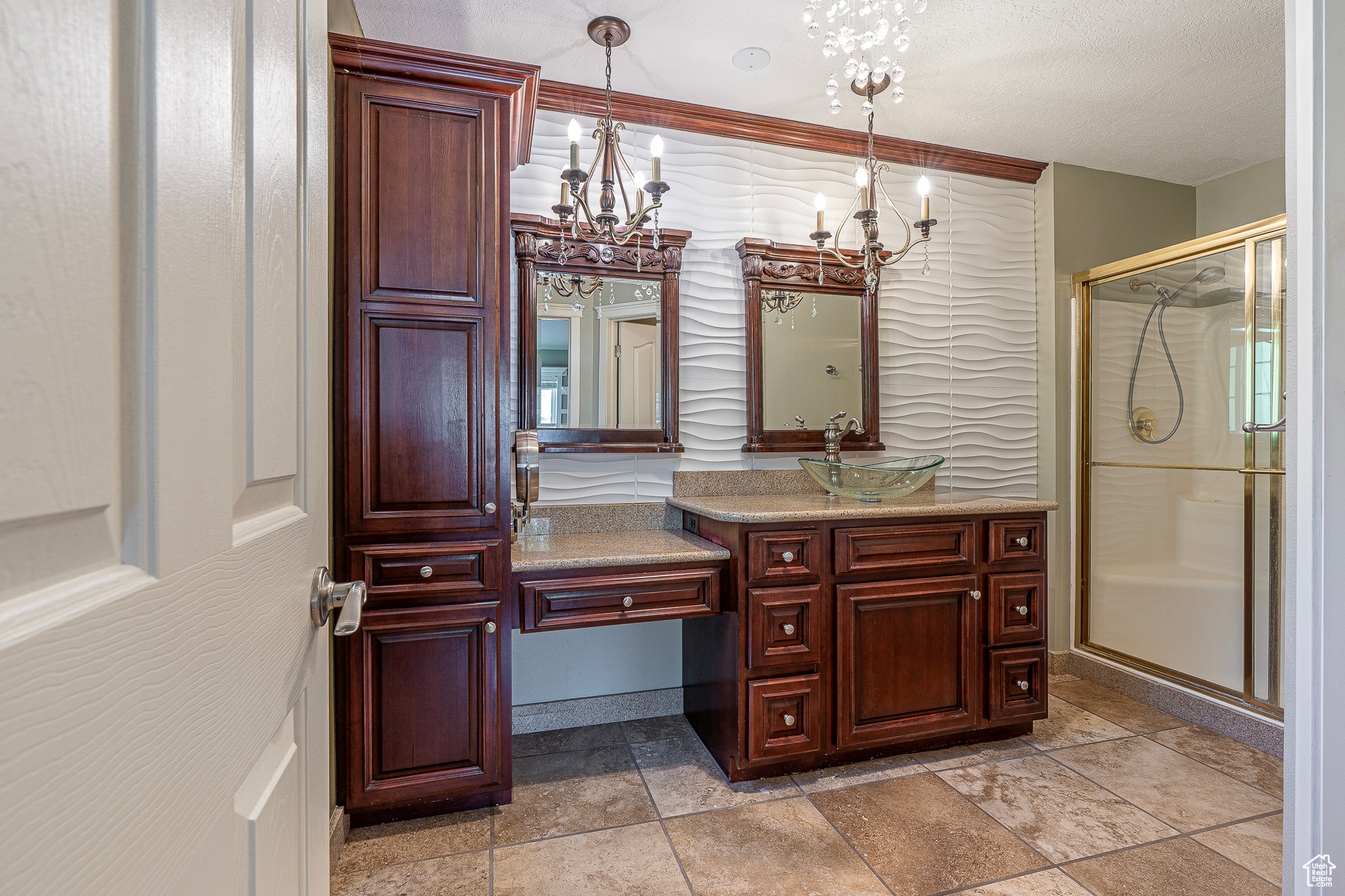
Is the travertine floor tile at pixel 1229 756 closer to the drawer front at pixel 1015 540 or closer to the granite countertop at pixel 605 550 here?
the drawer front at pixel 1015 540

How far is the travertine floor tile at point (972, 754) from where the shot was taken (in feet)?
7.25

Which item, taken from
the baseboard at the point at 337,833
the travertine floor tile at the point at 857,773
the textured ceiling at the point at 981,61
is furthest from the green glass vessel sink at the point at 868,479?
the baseboard at the point at 337,833

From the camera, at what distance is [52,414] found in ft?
0.96

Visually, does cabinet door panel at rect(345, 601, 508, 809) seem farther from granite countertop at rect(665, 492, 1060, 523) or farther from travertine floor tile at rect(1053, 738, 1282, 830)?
travertine floor tile at rect(1053, 738, 1282, 830)

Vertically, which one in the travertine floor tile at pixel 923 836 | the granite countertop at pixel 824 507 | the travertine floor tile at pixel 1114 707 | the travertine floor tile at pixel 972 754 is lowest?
the travertine floor tile at pixel 1114 707

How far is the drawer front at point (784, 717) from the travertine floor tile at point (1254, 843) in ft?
3.56

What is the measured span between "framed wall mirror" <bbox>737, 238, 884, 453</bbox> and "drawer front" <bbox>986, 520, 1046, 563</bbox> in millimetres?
690

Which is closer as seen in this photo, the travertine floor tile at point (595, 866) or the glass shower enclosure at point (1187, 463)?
the travertine floor tile at point (595, 866)

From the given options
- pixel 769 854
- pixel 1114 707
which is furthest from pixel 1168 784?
pixel 769 854

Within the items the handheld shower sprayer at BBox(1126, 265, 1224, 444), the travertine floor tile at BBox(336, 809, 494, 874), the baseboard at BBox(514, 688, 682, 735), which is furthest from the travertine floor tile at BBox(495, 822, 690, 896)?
the handheld shower sprayer at BBox(1126, 265, 1224, 444)

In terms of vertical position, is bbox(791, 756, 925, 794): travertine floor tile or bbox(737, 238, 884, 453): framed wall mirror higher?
bbox(737, 238, 884, 453): framed wall mirror

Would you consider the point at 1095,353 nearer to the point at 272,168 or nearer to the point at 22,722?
the point at 272,168

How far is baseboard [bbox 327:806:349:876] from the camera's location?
5.44 feet

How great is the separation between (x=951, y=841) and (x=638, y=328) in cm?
201
